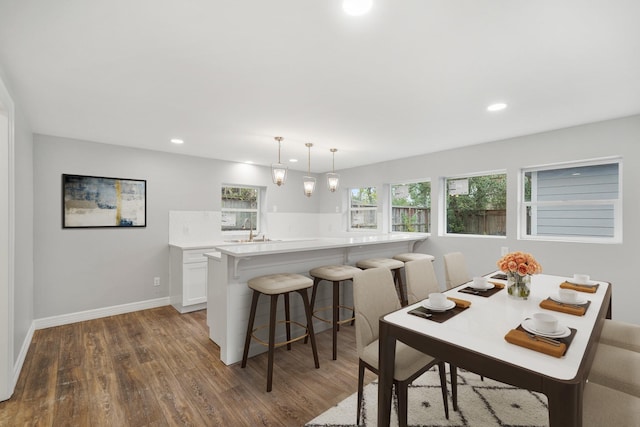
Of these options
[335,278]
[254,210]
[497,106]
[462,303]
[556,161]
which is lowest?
[335,278]

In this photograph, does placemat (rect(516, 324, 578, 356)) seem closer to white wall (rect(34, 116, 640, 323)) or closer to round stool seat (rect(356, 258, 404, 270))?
round stool seat (rect(356, 258, 404, 270))

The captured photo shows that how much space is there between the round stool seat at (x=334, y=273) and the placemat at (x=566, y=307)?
1.45 meters

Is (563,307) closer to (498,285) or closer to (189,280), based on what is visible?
(498,285)

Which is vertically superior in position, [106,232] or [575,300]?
[106,232]

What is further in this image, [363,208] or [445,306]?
[363,208]

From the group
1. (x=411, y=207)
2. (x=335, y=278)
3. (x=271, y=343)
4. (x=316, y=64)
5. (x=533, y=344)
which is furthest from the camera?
(x=411, y=207)

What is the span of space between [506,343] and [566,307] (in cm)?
75

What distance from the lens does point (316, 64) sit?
1897mm

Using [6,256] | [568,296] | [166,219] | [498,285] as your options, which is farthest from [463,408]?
[166,219]

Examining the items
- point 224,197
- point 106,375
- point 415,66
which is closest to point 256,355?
point 106,375

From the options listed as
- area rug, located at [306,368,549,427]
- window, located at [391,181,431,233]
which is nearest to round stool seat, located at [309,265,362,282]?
area rug, located at [306,368,549,427]

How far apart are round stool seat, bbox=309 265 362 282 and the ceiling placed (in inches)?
60.1

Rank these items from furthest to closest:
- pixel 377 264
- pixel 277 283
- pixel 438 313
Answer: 1. pixel 377 264
2. pixel 277 283
3. pixel 438 313

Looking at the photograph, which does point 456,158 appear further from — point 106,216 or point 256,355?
point 106,216
